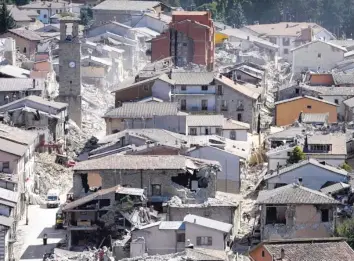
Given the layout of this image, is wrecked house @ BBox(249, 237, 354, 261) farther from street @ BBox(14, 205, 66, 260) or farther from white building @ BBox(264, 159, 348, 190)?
white building @ BBox(264, 159, 348, 190)

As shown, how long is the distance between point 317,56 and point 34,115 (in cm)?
2377

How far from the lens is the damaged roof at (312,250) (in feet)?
98.4

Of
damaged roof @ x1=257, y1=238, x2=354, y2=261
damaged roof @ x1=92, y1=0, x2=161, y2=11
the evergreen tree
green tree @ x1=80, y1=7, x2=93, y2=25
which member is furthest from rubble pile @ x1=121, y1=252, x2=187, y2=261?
the evergreen tree

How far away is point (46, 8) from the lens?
82.1m

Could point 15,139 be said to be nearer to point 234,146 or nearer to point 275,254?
point 234,146

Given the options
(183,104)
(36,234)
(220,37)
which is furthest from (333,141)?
(220,37)

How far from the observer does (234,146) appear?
44.7 meters

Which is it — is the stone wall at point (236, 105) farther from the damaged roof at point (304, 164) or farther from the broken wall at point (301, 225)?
the broken wall at point (301, 225)

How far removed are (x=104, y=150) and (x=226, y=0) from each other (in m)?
51.2

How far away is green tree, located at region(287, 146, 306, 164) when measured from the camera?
40219 millimetres

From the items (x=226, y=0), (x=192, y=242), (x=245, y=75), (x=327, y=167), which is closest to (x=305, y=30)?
(x=226, y=0)

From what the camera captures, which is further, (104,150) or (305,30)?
(305,30)

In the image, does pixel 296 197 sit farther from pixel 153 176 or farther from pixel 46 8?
pixel 46 8

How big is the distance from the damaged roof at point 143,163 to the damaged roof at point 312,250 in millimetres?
6589
